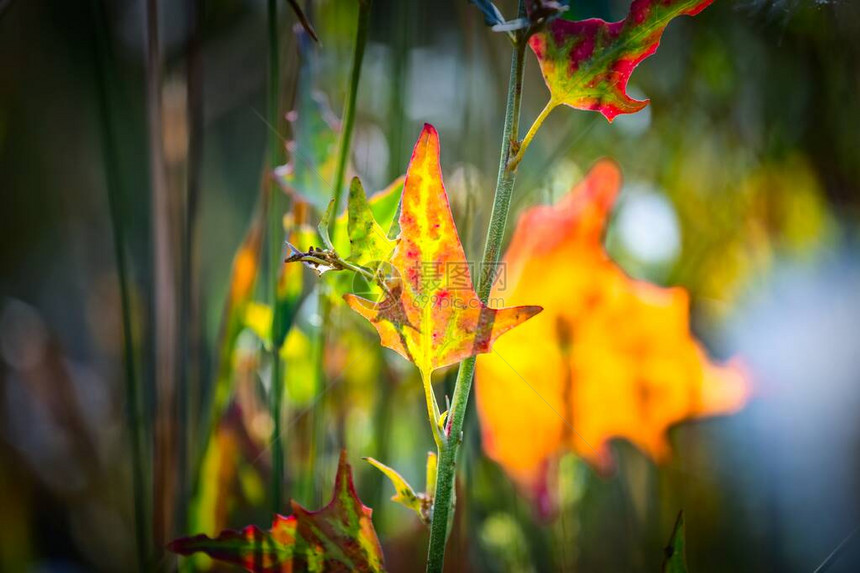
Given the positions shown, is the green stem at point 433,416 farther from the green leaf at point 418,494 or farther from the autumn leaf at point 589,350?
the autumn leaf at point 589,350

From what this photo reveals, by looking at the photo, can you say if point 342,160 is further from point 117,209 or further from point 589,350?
point 589,350

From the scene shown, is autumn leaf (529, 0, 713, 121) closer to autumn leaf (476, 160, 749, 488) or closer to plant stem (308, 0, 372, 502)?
plant stem (308, 0, 372, 502)

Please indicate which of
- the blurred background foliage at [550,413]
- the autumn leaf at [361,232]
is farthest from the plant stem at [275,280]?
the autumn leaf at [361,232]

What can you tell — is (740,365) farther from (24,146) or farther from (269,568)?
(24,146)

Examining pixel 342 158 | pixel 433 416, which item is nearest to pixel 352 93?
pixel 342 158

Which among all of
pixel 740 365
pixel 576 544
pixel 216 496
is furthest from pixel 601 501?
pixel 216 496

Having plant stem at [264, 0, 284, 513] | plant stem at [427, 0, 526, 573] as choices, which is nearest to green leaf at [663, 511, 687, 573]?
plant stem at [427, 0, 526, 573]

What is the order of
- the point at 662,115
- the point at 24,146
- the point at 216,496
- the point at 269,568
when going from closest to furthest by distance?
the point at 269,568 < the point at 216,496 < the point at 662,115 < the point at 24,146
